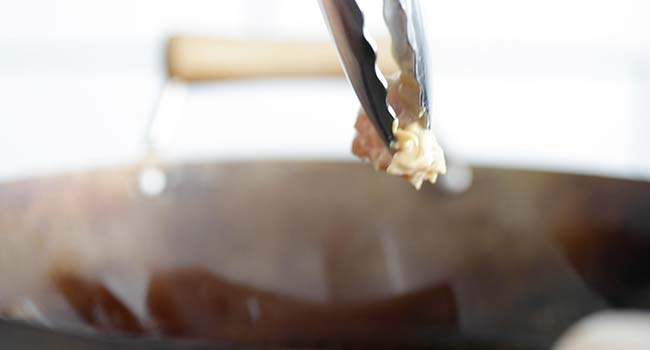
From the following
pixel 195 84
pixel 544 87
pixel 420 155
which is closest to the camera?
pixel 420 155

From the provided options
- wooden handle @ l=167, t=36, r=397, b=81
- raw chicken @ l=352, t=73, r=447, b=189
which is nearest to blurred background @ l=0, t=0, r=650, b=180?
wooden handle @ l=167, t=36, r=397, b=81

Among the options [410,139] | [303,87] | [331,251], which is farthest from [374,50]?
[303,87]

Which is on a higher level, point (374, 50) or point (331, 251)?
point (374, 50)

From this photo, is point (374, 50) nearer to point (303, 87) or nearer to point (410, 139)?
point (410, 139)

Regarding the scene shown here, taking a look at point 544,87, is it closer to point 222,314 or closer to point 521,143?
point 521,143

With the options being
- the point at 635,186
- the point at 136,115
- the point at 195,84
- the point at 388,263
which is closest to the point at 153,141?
the point at 195,84

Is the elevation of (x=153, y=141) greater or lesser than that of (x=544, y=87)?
greater
